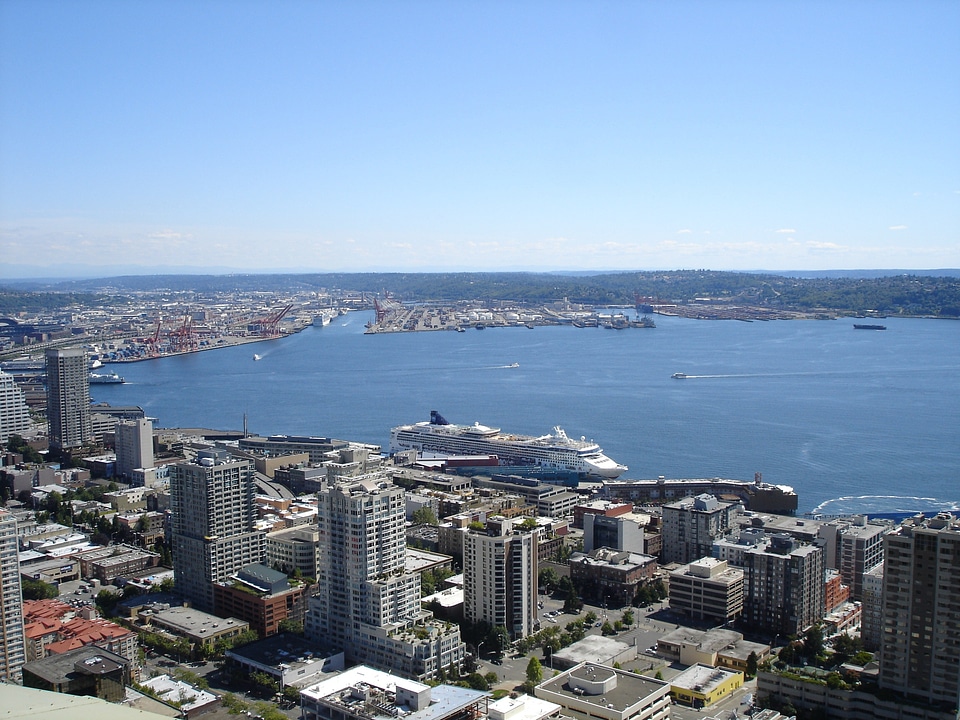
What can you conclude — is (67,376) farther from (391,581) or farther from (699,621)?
(699,621)

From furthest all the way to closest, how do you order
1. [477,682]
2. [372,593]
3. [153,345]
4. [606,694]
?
[153,345], [372,593], [477,682], [606,694]

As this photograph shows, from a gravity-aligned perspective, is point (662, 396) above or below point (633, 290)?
below

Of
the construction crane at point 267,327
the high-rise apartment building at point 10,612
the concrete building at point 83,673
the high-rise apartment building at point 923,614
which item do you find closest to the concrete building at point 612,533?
the high-rise apartment building at point 923,614

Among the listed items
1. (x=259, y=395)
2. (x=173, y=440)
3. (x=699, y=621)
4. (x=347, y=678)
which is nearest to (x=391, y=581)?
(x=347, y=678)

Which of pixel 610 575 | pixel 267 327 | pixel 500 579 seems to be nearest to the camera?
pixel 500 579

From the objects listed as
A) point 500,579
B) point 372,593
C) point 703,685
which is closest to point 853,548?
point 703,685

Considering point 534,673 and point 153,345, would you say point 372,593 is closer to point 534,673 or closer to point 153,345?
point 534,673

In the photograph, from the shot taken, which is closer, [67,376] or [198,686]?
[198,686]
